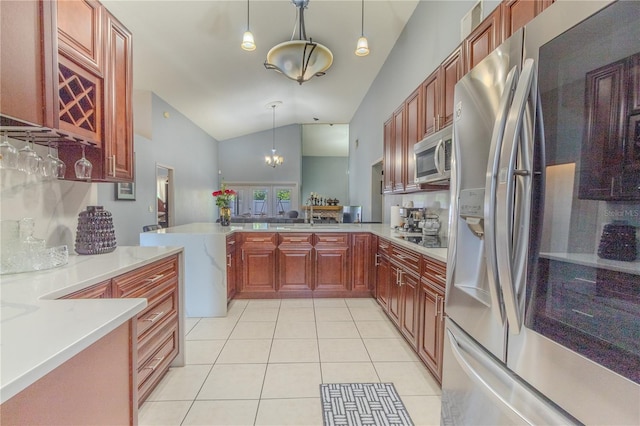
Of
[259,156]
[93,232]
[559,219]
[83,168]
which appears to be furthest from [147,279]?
[259,156]

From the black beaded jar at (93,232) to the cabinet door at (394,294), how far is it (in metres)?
2.27

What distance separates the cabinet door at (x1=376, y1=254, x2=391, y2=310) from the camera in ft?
9.55

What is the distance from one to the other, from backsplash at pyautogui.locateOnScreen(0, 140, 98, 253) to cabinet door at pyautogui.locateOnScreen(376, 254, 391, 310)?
262 cm

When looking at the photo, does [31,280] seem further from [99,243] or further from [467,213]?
[467,213]

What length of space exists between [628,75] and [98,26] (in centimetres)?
241

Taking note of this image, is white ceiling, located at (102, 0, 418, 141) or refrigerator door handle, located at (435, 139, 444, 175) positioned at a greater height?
white ceiling, located at (102, 0, 418, 141)

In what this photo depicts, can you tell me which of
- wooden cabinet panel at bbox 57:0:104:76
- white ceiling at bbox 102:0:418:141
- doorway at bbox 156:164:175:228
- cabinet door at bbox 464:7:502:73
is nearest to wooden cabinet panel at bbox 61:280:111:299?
wooden cabinet panel at bbox 57:0:104:76

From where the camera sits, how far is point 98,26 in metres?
1.66

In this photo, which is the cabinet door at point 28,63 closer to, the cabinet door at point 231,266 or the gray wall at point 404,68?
the cabinet door at point 231,266

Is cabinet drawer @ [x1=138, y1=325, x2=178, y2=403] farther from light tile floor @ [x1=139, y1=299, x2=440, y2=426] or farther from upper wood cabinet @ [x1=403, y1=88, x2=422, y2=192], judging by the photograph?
upper wood cabinet @ [x1=403, y1=88, x2=422, y2=192]

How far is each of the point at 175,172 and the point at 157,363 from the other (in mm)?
5764

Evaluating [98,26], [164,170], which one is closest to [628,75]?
[98,26]

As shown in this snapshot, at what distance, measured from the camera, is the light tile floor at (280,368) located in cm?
164

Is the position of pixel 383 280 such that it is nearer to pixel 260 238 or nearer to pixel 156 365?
pixel 260 238
